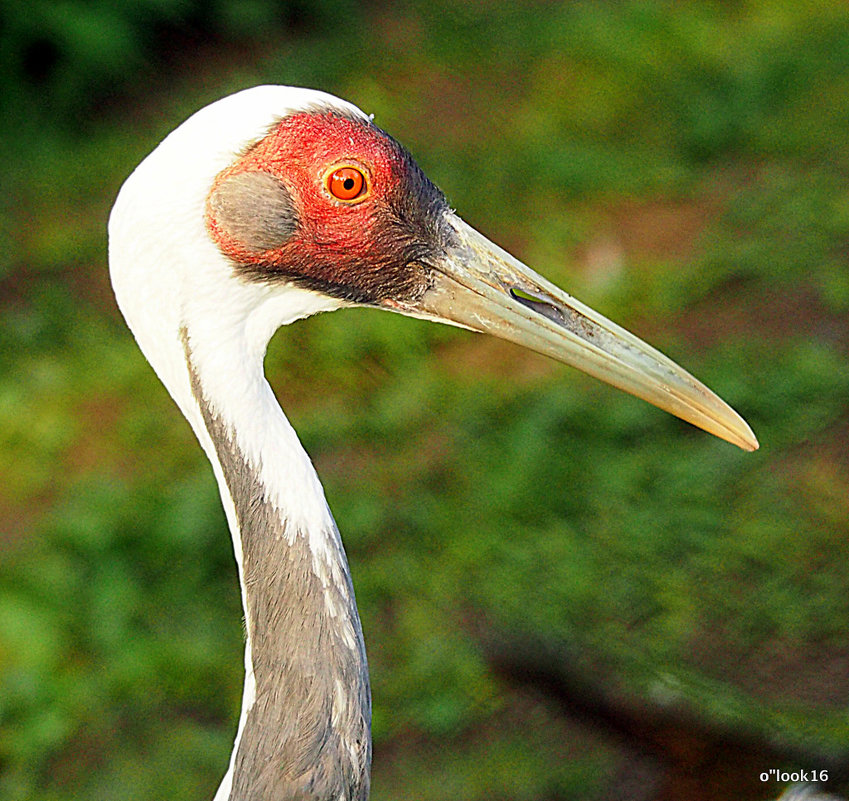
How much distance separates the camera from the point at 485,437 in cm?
482

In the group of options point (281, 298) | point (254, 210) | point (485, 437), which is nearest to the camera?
point (254, 210)

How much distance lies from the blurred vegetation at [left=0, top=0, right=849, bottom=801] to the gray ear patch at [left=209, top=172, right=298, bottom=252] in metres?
2.02

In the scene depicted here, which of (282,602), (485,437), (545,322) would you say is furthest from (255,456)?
(485,437)

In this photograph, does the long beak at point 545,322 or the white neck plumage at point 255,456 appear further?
the long beak at point 545,322

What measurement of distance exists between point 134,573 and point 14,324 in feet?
5.54

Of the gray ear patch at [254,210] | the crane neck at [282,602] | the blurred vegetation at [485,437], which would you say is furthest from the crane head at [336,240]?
the blurred vegetation at [485,437]

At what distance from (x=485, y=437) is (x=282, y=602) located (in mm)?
2828

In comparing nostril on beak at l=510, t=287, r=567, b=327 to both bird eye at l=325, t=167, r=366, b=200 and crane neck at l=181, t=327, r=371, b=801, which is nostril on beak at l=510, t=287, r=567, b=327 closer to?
bird eye at l=325, t=167, r=366, b=200

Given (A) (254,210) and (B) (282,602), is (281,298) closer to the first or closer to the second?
(A) (254,210)

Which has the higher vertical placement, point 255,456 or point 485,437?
point 485,437

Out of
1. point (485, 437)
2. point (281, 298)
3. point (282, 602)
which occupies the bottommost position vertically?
point (282, 602)

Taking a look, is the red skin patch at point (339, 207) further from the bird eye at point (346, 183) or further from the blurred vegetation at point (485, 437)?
the blurred vegetation at point (485, 437)

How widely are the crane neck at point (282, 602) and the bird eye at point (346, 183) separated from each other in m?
0.30

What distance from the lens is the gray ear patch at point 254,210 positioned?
1958 millimetres
